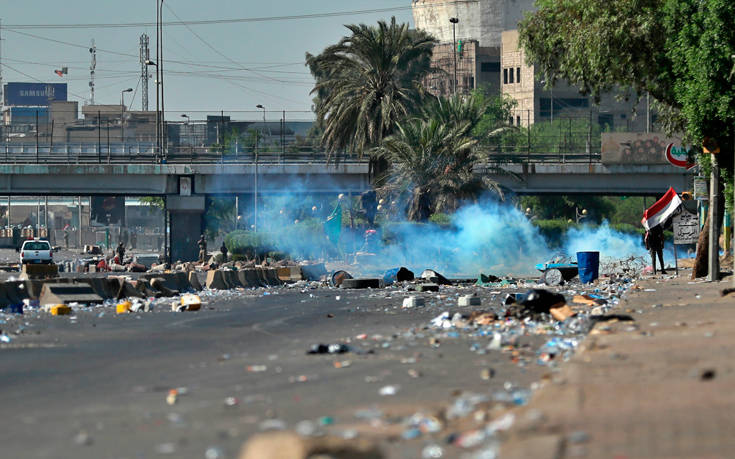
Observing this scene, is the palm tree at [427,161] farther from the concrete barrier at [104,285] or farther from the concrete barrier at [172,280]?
the concrete barrier at [104,285]

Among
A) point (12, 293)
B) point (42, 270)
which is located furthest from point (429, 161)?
point (12, 293)

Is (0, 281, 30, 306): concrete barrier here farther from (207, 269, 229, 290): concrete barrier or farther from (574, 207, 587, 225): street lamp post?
(574, 207, 587, 225): street lamp post

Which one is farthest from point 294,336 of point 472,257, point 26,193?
point 26,193

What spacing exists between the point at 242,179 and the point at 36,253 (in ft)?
50.1

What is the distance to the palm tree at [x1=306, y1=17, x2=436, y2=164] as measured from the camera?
191ft

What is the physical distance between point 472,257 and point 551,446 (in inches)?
1967

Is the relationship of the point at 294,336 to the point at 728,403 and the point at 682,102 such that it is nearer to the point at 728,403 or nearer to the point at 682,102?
the point at 728,403

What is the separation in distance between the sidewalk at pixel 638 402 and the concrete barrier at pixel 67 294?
14.1 meters

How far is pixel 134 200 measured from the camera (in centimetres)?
18162

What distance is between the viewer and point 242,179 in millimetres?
72375

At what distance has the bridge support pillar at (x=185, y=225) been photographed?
7169cm

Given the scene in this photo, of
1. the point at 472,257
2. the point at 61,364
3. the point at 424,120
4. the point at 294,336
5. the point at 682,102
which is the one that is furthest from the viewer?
the point at 424,120

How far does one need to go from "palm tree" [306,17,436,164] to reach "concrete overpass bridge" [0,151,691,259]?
770 cm

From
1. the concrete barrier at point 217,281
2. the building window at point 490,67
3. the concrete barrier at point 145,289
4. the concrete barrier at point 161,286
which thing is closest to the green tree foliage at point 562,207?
the building window at point 490,67
